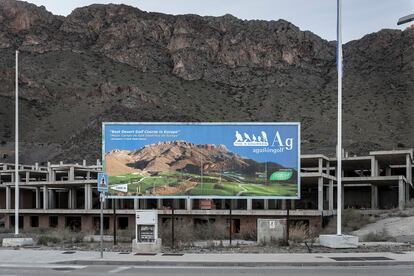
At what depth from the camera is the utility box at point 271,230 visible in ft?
78.1

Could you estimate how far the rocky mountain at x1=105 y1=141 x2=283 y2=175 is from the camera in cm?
3056

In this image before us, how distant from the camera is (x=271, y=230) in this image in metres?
23.9

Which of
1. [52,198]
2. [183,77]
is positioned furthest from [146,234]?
[183,77]

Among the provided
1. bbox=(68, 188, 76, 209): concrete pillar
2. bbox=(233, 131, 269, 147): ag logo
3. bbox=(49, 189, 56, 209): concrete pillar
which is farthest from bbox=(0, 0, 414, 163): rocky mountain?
bbox=(233, 131, 269, 147): ag logo

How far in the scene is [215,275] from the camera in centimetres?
1520

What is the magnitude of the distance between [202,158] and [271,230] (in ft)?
27.2

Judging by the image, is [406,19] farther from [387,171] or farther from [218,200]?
[387,171]

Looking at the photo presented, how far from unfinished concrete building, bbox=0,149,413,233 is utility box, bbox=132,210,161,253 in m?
16.6

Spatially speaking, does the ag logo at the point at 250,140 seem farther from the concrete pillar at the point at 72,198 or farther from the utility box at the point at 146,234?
the concrete pillar at the point at 72,198

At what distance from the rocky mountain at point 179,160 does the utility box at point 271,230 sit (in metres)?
6.90

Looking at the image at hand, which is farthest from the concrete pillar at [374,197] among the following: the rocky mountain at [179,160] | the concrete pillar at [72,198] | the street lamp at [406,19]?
the street lamp at [406,19]

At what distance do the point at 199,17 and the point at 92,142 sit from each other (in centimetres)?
7021

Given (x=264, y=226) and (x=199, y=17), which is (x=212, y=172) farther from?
(x=199, y=17)

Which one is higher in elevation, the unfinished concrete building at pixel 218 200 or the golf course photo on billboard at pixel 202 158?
the golf course photo on billboard at pixel 202 158
